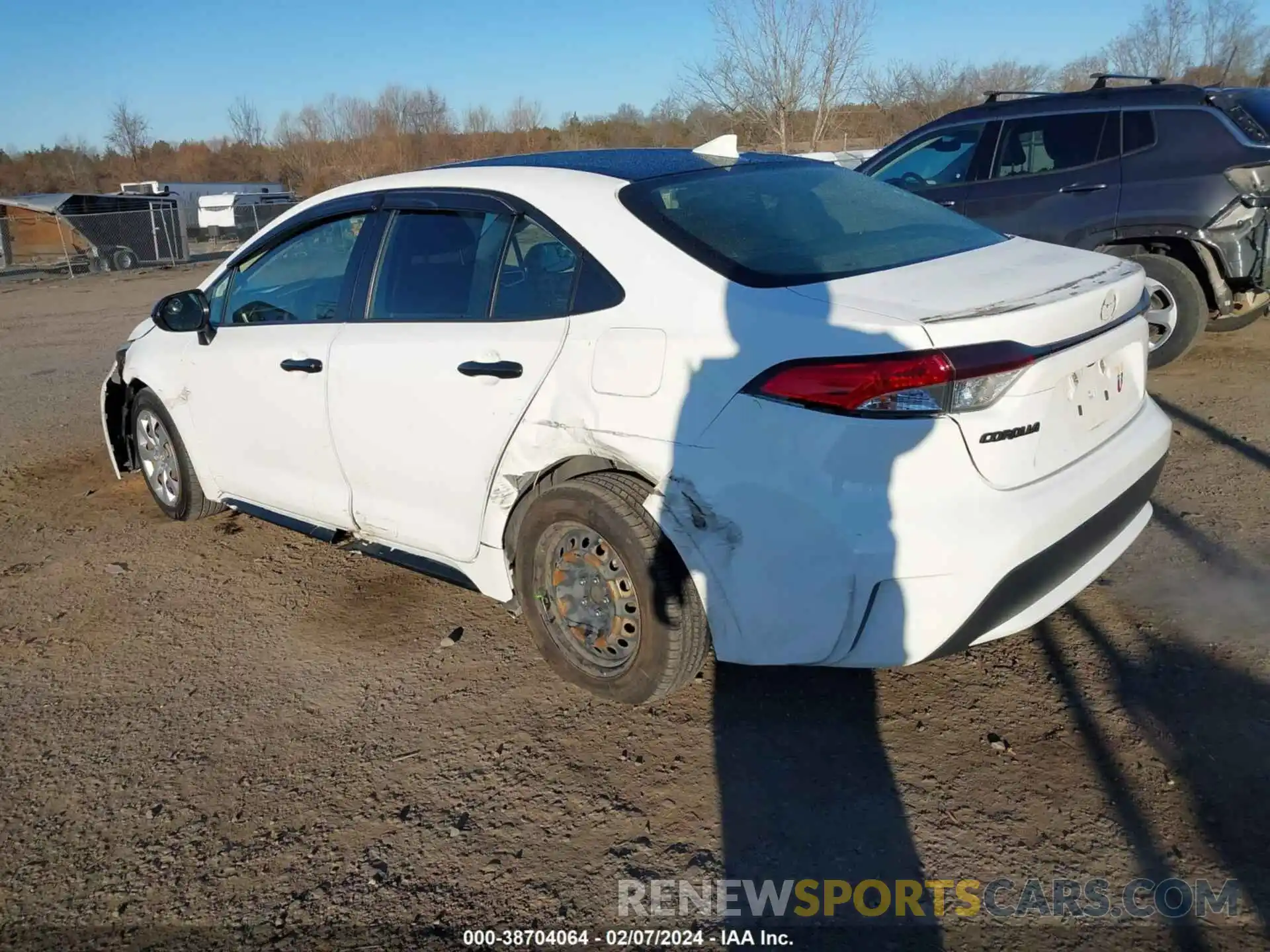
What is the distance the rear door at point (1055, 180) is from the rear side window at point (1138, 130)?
6 centimetres

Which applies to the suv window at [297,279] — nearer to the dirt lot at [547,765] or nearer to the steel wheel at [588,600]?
the dirt lot at [547,765]

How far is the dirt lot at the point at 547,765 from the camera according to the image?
8.39 feet

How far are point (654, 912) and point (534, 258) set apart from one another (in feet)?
6.69

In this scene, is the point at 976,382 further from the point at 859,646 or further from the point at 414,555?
the point at 414,555

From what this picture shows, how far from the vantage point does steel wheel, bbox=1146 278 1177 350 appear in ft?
22.2

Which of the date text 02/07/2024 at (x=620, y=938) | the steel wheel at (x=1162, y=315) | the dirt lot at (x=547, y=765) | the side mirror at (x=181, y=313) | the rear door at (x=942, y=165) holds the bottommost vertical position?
the date text 02/07/2024 at (x=620, y=938)

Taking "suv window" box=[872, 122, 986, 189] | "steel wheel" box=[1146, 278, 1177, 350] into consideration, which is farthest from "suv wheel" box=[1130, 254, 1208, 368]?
"suv window" box=[872, 122, 986, 189]

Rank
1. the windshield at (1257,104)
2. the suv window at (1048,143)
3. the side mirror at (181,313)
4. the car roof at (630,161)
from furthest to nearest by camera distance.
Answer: the suv window at (1048,143) → the windshield at (1257,104) → the side mirror at (181,313) → the car roof at (630,161)

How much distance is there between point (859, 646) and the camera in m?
2.78

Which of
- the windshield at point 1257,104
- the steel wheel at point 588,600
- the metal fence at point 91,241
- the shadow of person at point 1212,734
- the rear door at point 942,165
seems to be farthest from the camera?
the metal fence at point 91,241

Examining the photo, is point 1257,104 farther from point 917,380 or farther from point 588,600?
point 588,600

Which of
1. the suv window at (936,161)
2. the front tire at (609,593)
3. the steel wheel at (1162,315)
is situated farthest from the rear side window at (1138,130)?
the front tire at (609,593)

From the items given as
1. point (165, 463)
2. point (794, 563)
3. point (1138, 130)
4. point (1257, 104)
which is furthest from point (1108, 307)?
point (1257, 104)

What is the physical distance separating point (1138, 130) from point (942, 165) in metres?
1.47
